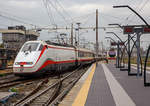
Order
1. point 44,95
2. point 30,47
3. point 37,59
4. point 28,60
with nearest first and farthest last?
point 44,95
point 28,60
point 37,59
point 30,47

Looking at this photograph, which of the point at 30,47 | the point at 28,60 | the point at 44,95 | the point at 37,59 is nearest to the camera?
the point at 44,95

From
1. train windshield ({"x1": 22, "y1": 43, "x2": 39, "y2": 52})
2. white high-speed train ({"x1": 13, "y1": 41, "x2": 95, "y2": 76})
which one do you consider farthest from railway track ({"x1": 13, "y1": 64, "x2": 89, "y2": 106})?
train windshield ({"x1": 22, "y1": 43, "x2": 39, "y2": 52})

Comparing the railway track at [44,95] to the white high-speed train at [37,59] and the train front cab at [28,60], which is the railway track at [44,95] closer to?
the train front cab at [28,60]

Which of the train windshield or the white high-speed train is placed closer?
the white high-speed train

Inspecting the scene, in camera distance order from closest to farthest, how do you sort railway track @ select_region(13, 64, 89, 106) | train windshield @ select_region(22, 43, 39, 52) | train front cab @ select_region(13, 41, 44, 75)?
railway track @ select_region(13, 64, 89, 106), train front cab @ select_region(13, 41, 44, 75), train windshield @ select_region(22, 43, 39, 52)

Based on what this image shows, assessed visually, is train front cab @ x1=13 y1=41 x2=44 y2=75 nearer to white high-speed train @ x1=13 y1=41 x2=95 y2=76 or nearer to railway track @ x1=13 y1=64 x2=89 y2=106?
white high-speed train @ x1=13 y1=41 x2=95 y2=76

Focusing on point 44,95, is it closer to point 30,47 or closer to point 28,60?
point 28,60

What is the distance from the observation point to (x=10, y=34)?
98.3 metres

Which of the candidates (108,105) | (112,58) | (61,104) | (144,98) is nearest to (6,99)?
(61,104)

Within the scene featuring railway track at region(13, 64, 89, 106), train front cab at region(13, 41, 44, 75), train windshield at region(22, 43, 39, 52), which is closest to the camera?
railway track at region(13, 64, 89, 106)

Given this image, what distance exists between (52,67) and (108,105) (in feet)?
37.2

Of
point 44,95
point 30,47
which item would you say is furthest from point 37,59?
point 44,95

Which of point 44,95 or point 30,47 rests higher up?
point 30,47

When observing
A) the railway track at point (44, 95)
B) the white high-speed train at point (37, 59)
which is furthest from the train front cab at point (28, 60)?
the railway track at point (44, 95)
